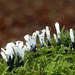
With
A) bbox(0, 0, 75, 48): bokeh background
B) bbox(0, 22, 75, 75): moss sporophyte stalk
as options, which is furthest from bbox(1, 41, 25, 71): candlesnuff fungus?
bbox(0, 0, 75, 48): bokeh background

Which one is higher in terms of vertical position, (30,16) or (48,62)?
(30,16)

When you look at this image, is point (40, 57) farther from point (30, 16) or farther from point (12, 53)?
point (30, 16)

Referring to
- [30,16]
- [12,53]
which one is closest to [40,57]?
[12,53]

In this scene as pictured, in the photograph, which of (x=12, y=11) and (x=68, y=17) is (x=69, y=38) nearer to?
(x=68, y=17)

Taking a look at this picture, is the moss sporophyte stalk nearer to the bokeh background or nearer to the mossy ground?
the mossy ground

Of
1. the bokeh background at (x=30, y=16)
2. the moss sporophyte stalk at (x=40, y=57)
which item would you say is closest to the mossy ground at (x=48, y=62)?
the moss sporophyte stalk at (x=40, y=57)

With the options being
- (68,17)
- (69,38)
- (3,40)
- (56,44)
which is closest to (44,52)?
(56,44)
